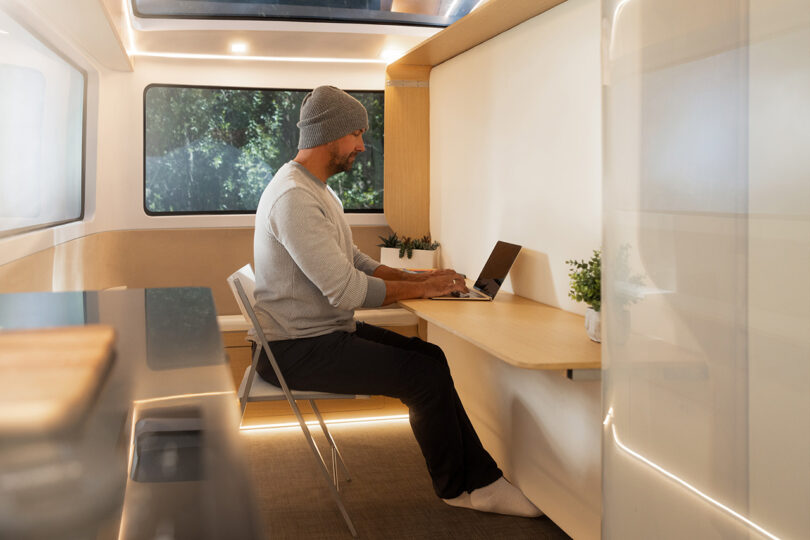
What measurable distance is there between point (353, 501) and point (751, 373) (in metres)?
2.33

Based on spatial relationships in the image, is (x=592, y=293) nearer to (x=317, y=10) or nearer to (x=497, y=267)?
(x=497, y=267)

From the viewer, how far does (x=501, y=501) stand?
108 inches

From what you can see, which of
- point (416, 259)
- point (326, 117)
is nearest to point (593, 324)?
point (326, 117)

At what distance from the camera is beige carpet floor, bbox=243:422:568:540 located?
8.78ft

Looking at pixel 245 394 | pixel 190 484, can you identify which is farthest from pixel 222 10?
pixel 190 484

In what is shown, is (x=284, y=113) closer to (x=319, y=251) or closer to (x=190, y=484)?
(x=319, y=251)

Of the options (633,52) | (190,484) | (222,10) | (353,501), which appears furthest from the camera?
(222,10)

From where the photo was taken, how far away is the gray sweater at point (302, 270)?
2.61 meters

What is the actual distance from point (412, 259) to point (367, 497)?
4.40 ft

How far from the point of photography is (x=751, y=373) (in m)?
0.87

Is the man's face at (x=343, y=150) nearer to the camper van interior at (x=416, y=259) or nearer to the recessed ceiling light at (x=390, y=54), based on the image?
the camper van interior at (x=416, y=259)

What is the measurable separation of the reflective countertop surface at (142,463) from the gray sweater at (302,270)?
1.89 metres

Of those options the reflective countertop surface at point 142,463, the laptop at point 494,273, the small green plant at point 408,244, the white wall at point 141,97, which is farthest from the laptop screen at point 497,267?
the reflective countertop surface at point 142,463

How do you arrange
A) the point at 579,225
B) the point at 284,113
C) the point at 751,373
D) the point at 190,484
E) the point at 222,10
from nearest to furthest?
the point at 190,484
the point at 751,373
the point at 579,225
the point at 222,10
the point at 284,113
